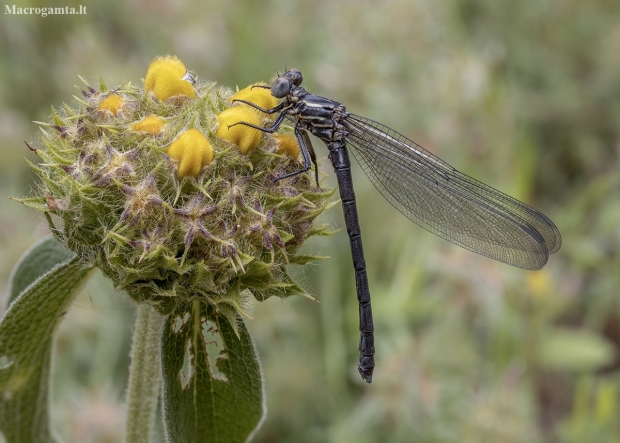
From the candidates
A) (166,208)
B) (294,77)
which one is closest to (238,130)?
(166,208)

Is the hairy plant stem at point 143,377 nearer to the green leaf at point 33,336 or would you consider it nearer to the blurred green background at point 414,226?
the green leaf at point 33,336

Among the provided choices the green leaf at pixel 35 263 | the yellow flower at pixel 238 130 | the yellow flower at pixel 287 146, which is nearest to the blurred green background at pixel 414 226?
the green leaf at pixel 35 263

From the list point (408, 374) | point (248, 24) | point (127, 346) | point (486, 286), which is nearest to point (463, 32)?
point (248, 24)

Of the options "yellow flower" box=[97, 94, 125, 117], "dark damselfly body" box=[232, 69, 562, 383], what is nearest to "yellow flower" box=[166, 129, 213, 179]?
"yellow flower" box=[97, 94, 125, 117]

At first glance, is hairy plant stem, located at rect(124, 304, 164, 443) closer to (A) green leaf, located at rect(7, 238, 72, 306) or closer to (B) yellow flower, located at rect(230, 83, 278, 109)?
(A) green leaf, located at rect(7, 238, 72, 306)

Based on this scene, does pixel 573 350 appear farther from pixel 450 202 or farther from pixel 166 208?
pixel 166 208
